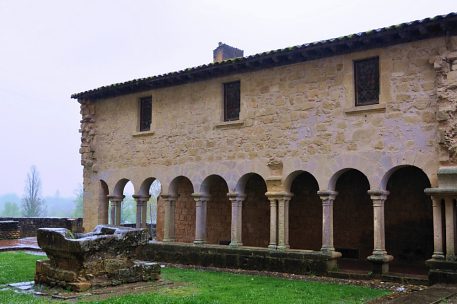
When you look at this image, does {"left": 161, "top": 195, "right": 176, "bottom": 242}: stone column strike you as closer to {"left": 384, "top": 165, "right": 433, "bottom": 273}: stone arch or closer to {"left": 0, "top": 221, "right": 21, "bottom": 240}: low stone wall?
{"left": 384, "top": 165, "right": 433, "bottom": 273}: stone arch

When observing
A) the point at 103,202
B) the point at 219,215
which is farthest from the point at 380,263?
the point at 103,202

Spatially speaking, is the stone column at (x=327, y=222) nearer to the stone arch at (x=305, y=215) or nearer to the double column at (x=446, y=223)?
the double column at (x=446, y=223)

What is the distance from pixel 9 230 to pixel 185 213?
8.67 meters

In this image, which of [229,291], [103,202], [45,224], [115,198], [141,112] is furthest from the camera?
[45,224]

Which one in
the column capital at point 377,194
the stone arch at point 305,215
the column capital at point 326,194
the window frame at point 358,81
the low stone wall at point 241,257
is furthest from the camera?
the stone arch at point 305,215

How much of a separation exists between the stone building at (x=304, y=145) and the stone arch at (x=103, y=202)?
0.05 m

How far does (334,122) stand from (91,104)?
363 inches

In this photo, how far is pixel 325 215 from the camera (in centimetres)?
1203

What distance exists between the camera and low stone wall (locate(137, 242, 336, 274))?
465 inches

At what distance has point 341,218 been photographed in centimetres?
1491

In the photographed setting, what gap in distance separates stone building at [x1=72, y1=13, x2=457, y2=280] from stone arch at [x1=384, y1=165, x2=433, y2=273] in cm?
3

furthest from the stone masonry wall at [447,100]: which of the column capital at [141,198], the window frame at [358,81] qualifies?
A: the column capital at [141,198]

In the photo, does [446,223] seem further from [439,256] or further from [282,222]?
[282,222]

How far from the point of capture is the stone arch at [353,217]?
1436 centimetres
